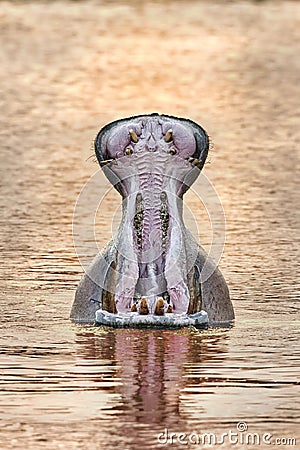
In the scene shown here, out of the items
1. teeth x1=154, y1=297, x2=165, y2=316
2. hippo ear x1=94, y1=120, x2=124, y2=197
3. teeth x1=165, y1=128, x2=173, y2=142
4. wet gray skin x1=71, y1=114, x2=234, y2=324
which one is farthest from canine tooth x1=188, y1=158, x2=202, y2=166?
teeth x1=154, y1=297, x2=165, y2=316

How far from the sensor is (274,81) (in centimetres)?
2275

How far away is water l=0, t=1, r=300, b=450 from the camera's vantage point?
287 inches

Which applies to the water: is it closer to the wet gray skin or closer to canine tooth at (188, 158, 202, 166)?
the wet gray skin

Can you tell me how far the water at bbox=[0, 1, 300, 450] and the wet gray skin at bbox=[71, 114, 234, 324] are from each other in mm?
227

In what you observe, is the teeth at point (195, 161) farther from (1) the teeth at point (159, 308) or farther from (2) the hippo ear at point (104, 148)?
(1) the teeth at point (159, 308)

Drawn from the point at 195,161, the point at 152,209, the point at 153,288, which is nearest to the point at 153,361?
the point at 153,288

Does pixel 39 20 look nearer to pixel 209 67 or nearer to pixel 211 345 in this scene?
pixel 209 67

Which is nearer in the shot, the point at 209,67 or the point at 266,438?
the point at 266,438

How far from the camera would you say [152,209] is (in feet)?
29.2

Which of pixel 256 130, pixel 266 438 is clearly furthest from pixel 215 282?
pixel 256 130

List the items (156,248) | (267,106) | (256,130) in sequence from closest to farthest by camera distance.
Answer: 1. (156,248)
2. (256,130)
3. (267,106)

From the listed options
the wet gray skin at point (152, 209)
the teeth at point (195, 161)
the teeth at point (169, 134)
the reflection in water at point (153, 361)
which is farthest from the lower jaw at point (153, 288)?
the teeth at point (169, 134)

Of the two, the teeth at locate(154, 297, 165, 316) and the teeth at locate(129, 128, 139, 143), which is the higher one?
the teeth at locate(129, 128, 139, 143)

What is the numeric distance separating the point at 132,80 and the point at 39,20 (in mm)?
8953
